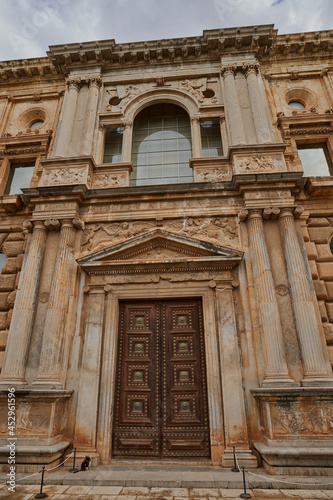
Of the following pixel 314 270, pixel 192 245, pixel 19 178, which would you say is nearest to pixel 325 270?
pixel 314 270

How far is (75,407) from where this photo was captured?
6.72m

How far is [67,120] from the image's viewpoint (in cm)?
995

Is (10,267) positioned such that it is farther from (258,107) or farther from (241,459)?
(258,107)

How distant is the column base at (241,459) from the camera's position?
5895 mm

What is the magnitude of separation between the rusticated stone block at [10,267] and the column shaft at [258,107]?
7.76 meters

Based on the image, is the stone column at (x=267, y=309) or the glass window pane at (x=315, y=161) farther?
the glass window pane at (x=315, y=161)

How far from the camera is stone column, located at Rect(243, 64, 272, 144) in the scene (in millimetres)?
9047

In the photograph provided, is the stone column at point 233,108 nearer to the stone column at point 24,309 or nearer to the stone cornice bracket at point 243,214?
the stone cornice bracket at point 243,214

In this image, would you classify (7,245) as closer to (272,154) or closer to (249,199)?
(249,199)

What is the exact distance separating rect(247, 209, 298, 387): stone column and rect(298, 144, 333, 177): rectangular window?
10.0 feet

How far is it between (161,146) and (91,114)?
2.47m

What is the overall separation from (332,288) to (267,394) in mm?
3187

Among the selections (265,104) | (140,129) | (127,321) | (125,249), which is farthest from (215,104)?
(127,321)

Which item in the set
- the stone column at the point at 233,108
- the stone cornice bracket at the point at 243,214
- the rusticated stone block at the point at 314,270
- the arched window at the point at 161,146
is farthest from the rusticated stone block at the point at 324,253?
the arched window at the point at 161,146
